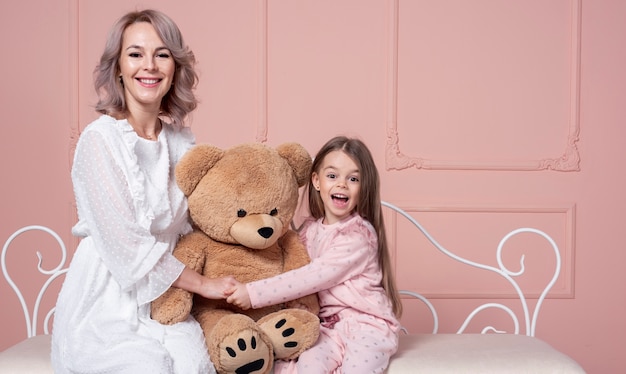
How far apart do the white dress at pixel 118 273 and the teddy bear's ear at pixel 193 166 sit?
61 millimetres

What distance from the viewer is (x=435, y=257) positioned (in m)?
4.04

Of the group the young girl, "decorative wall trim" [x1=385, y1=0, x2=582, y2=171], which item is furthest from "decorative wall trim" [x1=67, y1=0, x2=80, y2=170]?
the young girl

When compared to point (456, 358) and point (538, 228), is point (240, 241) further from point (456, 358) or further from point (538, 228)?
point (538, 228)

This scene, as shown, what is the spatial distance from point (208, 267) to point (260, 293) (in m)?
0.18

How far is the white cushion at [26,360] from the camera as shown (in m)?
2.20

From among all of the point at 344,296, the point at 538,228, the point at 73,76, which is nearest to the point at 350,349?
the point at 344,296

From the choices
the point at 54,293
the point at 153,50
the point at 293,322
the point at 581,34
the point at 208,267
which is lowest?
the point at 54,293

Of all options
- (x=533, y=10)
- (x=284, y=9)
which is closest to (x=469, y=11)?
(x=533, y=10)

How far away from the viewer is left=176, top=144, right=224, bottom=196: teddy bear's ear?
212cm

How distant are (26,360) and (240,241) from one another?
765 millimetres

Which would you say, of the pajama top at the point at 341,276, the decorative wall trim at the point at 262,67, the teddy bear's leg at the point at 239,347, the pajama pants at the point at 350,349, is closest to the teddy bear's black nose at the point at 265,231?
the pajama top at the point at 341,276

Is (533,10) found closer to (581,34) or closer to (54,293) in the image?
(581,34)

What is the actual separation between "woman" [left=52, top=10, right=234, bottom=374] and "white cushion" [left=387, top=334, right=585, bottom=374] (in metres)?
0.64

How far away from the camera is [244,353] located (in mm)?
1941
